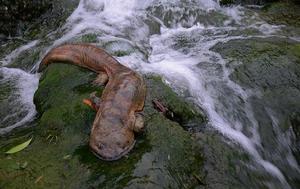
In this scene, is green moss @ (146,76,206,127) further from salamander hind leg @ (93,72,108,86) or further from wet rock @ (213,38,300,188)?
wet rock @ (213,38,300,188)

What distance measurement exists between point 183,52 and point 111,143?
136 inches

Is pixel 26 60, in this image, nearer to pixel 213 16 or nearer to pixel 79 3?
pixel 79 3

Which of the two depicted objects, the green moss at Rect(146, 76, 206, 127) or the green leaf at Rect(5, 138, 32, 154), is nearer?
the green leaf at Rect(5, 138, 32, 154)

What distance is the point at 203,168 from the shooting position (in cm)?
415

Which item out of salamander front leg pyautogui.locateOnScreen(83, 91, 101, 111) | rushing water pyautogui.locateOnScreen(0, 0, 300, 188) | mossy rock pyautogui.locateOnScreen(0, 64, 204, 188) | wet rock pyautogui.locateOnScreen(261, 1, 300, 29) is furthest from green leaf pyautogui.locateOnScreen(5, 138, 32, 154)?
wet rock pyautogui.locateOnScreen(261, 1, 300, 29)

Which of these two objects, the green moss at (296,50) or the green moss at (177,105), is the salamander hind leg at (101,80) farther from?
the green moss at (296,50)

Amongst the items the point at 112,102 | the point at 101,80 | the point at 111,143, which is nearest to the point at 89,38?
the point at 101,80

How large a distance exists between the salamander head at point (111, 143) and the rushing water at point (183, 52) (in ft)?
4.91

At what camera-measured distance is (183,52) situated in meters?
6.90

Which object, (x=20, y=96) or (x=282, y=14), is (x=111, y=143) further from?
(x=282, y=14)

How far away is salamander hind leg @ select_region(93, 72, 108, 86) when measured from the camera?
16.5 feet

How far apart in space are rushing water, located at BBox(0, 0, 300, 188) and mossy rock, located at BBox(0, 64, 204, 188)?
0.82 m

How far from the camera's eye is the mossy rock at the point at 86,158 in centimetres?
355

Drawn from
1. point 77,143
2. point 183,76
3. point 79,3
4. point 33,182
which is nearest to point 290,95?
point 183,76
